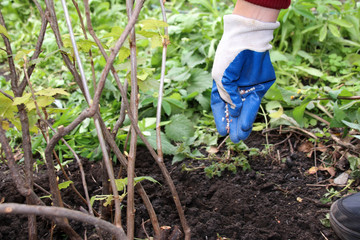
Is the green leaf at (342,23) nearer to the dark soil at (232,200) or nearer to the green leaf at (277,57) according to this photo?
the green leaf at (277,57)

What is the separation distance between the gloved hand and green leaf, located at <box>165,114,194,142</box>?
1.53ft

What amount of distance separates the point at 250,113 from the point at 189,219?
1.95 ft

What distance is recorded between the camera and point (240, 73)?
6.00 ft

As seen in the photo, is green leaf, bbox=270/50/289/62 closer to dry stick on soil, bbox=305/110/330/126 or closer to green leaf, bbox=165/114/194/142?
dry stick on soil, bbox=305/110/330/126

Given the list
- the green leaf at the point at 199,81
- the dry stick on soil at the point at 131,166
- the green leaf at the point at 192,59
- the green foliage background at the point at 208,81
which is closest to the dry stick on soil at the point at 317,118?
the green foliage background at the point at 208,81

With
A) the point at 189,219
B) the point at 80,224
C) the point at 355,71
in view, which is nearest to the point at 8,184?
the point at 80,224

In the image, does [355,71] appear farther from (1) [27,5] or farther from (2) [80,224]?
(1) [27,5]

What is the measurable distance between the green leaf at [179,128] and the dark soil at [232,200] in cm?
21

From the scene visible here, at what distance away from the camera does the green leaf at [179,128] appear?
7.53ft

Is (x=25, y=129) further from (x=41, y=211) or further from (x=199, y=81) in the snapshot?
(x=199, y=81)

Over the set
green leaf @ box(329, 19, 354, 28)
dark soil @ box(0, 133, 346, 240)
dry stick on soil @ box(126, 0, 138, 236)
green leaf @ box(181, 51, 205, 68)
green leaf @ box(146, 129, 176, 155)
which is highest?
dry stick on soil @ box(126, 0, 138, 236)

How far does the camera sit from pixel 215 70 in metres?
1.75

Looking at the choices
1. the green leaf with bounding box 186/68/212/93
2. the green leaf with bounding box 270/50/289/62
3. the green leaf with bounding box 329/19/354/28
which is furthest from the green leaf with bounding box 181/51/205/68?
the green leaf with bounding box 329/19/354/28

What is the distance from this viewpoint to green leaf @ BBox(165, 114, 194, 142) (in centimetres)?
229
